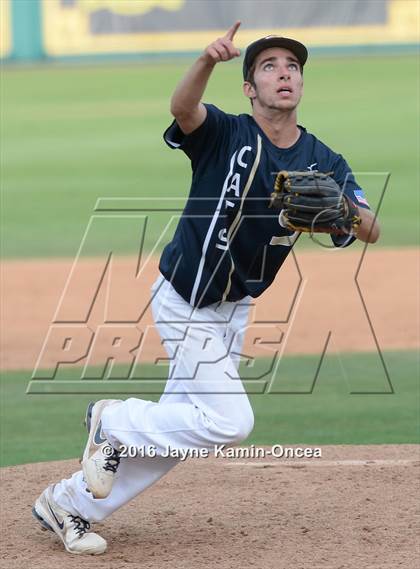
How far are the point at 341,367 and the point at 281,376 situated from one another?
0.51 meters

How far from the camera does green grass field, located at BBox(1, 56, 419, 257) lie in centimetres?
1348

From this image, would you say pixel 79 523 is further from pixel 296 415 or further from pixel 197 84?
pixel 296 415

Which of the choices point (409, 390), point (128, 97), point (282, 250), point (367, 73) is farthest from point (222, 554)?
point (367, 73)

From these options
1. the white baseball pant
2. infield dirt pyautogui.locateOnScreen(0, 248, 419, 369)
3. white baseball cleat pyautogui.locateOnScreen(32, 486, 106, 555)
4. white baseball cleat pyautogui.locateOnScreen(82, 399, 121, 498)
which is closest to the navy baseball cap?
the white baseball pant

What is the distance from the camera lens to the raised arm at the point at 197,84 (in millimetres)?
4141

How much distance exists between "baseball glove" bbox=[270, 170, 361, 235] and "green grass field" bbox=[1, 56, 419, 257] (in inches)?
299

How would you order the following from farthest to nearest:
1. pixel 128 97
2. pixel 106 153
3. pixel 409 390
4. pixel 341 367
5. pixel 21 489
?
1. pixel 128 97
2. pixel 106 153
3. pixel 341 367
4. pixel 409 390
5. pixel 21 489

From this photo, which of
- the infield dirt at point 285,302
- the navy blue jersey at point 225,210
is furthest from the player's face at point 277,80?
the infield dirt at point 285,302

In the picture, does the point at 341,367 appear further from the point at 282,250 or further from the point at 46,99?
the point at 46,99

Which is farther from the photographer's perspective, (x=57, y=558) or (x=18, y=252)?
(x=18, y=252)

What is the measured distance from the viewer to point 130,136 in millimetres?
18953

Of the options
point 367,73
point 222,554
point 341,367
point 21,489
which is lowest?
point 367,73

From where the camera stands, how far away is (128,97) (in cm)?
2236

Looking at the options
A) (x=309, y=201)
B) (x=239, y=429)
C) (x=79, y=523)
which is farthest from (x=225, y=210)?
(x=79, y=523)
